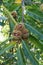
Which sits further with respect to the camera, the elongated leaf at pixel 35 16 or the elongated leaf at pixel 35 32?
the elongated leaf at pixel 35 16

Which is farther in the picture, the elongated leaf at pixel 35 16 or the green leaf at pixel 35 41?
the elongated leaf at pixel 35 16

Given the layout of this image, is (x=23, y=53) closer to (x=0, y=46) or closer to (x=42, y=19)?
(x=0, y=46)

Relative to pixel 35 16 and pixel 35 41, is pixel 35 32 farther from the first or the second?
pixel 35 16

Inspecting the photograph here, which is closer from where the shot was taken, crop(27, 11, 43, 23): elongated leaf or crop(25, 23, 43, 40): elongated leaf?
crop(25, 23, 43, 40): elongated leaf

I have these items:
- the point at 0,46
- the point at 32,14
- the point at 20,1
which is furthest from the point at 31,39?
the point at 20,1

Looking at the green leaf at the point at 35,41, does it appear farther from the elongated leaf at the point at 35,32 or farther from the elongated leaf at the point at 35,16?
the elongated leaf at the point at 35,16

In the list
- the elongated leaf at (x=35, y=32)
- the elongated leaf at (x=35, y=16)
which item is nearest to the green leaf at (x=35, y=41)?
the elongated leaf at (x=35, y=32)

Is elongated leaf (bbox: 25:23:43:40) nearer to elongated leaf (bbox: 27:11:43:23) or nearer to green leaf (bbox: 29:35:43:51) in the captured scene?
green leaf (bbox: 29:35:43:51)

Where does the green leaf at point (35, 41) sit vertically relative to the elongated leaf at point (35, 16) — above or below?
below

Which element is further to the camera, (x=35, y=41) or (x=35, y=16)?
(x=35, y=16)

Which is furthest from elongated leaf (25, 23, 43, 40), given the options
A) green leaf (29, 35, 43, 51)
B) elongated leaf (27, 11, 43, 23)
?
elongated leaf (27, 11, 43, 23)

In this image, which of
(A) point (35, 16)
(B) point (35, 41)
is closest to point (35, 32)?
(B) point (35, 41)
